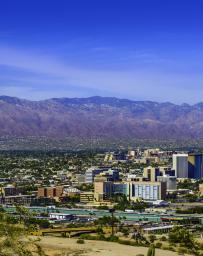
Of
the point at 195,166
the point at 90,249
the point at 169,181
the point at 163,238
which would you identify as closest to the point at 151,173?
the point at 169,181

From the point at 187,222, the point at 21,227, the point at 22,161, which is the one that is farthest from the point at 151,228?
the point at 22,161

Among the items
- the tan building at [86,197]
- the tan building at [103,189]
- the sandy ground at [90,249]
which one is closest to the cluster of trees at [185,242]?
the sandy ground at [90,249]

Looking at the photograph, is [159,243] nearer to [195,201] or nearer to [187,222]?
[187,222]

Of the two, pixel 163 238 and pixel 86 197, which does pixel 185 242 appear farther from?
pixel 86 197

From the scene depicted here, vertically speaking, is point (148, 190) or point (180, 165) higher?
point (180, 165)

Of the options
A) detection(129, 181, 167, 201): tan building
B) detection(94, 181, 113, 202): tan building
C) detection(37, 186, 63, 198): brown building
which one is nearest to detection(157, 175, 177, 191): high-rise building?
detection(129, 181, 167, 201): tan building

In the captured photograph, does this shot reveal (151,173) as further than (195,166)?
No

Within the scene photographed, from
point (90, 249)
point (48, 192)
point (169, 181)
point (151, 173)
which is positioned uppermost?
point (151, 173)
